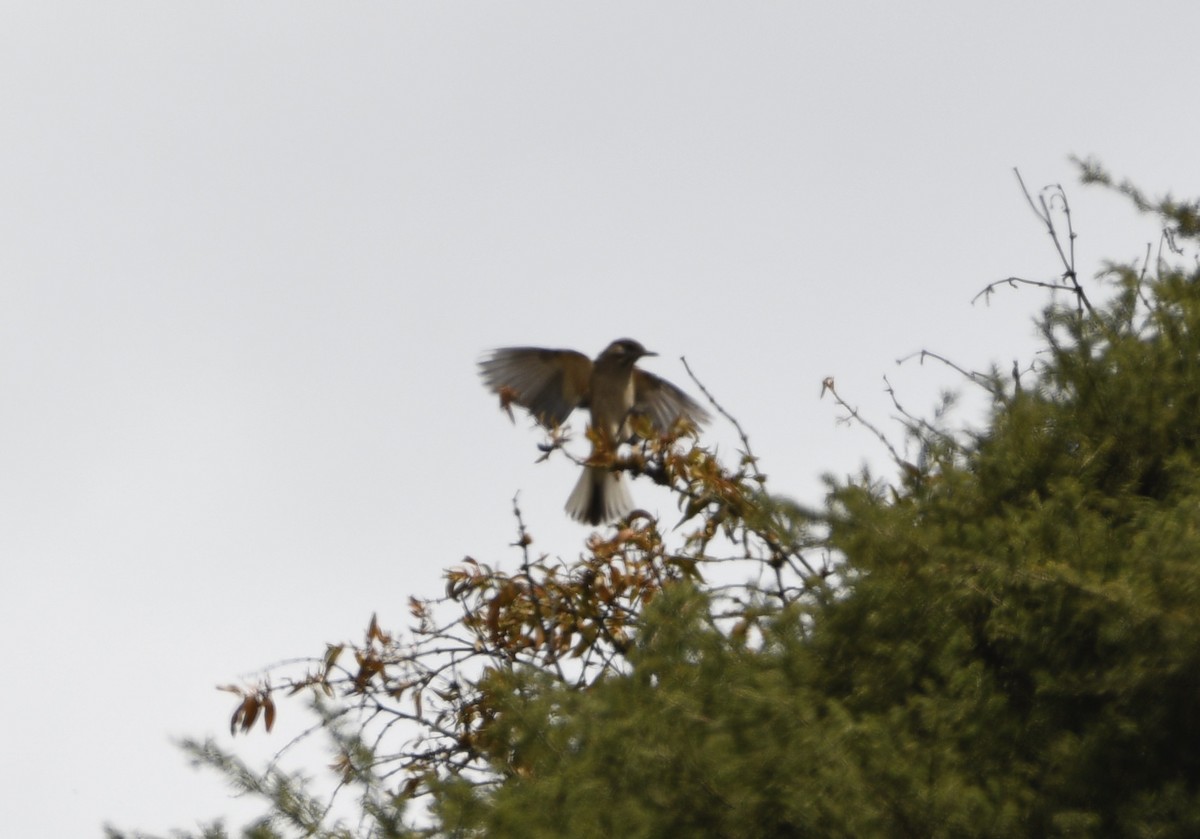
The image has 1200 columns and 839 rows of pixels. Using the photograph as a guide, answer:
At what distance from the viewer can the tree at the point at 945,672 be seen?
3057 mm

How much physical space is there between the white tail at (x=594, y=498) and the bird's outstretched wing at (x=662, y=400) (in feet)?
2.15

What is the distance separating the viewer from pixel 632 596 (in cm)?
570

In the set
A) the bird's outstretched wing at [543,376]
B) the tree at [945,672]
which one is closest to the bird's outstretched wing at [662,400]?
the bird's outstretched wing at [543,376]

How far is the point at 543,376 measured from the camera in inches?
377

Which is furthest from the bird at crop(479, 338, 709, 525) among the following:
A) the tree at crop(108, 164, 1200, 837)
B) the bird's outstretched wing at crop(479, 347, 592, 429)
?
the tree at crop(108, 164, 1200, 837)

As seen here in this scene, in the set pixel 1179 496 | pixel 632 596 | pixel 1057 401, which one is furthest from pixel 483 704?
pixel 1179 496

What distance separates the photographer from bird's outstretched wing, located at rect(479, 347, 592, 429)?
9422 mm

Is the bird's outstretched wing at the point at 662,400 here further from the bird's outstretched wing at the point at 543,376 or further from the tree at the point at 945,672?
the tree at the point at 945,672

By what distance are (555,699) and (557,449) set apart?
278 cm

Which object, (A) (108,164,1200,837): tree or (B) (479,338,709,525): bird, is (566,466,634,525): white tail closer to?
(B) (479,338,709,525): bird

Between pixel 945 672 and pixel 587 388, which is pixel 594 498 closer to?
pixel 587 388

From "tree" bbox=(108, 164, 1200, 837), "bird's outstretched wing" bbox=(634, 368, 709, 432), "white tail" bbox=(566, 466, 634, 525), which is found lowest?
"tree" bbox=(108, 164, 1200, 837)

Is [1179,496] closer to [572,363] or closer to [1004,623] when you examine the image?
[1004,623]

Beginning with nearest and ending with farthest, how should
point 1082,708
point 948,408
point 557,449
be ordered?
point 1082,708 < point 948,408 < point 557,449
